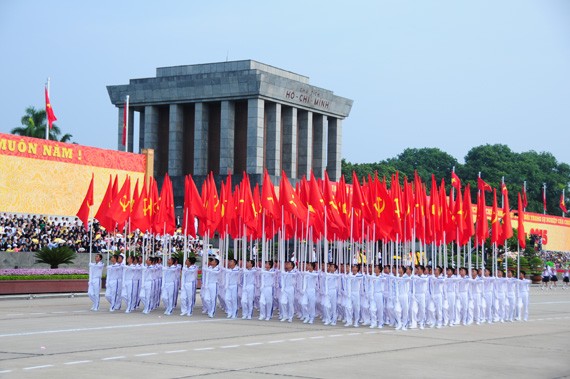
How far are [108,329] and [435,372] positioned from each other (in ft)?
25.3

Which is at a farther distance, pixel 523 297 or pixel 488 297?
pixel 523 297

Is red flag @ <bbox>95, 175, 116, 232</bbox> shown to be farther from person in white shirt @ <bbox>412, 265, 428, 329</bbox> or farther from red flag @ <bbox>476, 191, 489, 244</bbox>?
red flag @ <bbox>476, 191, 489, 244</bbox>

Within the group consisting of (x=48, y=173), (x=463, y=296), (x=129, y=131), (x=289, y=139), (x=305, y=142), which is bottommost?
(x=463, y=296)

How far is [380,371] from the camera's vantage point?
12609 mm

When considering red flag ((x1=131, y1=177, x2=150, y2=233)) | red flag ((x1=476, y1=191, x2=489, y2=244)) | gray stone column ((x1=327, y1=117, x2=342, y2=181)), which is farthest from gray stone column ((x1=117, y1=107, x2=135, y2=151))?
red flag ((x1=476, y1=191, x2=489, y2=244))

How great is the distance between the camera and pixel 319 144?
226ft

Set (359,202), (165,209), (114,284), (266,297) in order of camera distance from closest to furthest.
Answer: (266,297) → (359,202) → (114,284) → (165,209)

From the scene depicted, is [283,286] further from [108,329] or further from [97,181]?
[97,181]

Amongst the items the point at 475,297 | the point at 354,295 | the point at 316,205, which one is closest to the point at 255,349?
the point at 354,295

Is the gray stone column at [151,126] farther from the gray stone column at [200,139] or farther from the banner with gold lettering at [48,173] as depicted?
the banner with gold lettering at [48,173]

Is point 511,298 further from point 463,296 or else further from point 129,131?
point 129,131

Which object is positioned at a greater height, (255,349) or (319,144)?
(319,144)

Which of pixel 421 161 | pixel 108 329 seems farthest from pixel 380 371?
pixel 421 161

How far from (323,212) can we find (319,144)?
46.4m
